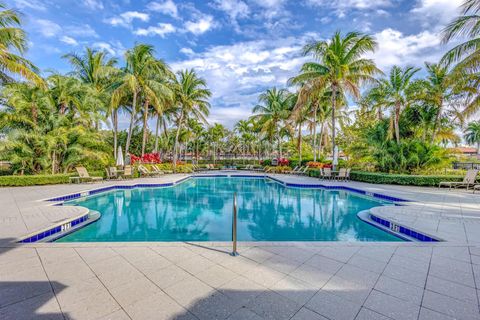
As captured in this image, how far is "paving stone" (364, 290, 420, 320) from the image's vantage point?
1928mm

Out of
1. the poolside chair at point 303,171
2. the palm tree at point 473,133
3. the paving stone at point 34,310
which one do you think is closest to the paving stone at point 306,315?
the paving stone at point 34,310

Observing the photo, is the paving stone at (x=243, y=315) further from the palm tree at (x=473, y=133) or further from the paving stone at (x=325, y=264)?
the palm tree at (x=473, y=133)

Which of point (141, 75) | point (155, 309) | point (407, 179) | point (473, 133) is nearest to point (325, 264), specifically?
point (155, 309)

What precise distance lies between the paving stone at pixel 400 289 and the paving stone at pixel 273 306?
994mm

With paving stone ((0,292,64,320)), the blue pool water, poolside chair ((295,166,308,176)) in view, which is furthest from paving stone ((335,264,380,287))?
poolside chair ((295,166,308,176))

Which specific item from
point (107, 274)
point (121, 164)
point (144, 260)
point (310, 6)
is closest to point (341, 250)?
point (144, 260)

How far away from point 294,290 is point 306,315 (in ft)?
1.30

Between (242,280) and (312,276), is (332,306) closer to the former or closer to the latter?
(312,276)

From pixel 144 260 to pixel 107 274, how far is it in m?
0.47

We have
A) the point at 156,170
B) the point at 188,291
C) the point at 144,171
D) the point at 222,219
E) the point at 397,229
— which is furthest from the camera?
the point at 156,170

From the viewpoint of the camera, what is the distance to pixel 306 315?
1.93 m

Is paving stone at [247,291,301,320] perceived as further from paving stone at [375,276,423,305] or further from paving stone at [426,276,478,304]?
paving stone at [426,276,478,304]

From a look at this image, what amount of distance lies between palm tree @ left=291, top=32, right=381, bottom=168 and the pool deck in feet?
36.8

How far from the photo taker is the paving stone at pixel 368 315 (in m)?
1.89
